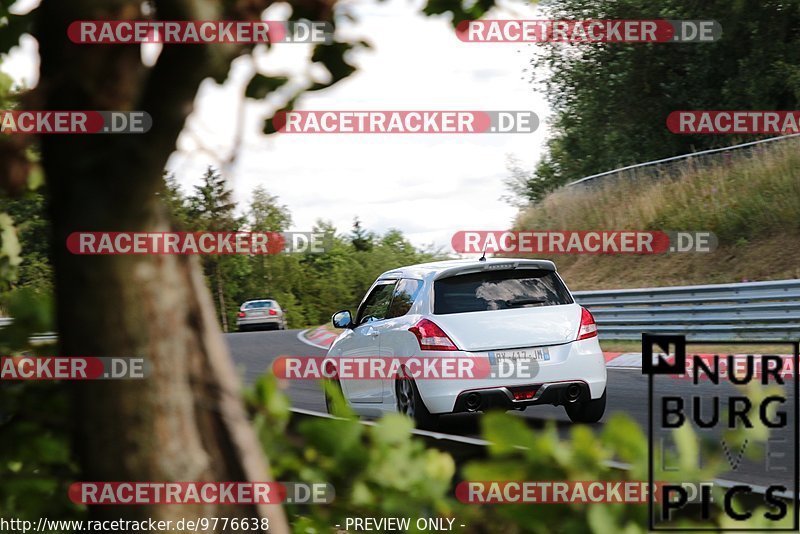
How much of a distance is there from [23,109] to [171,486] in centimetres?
111

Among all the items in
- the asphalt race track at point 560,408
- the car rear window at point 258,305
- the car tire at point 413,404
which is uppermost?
the car rear window at point 258,305

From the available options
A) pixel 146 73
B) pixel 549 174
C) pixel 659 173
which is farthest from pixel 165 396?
pixel 549 174

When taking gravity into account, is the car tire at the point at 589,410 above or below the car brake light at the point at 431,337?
below

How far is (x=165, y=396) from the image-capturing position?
2.34m

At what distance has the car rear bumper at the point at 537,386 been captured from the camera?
30.3ft

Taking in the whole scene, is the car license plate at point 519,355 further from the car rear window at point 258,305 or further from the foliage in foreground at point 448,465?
the car rear window at point 258,305

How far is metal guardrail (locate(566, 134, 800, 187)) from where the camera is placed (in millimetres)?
27172

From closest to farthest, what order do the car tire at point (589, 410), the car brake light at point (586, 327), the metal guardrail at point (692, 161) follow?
the car brake light at point (586, 327) < the car tire at point (589, 410) < the metal guardrail at point (692, 161)

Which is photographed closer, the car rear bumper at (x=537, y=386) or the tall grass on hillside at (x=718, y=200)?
the car rear bumper at (x=537, y=386)

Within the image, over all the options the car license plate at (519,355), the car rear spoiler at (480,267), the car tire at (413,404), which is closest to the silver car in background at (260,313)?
the car tire at (413,404)

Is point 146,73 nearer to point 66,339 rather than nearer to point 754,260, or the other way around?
point 66,339

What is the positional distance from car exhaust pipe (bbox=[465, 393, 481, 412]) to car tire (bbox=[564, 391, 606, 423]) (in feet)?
3.91

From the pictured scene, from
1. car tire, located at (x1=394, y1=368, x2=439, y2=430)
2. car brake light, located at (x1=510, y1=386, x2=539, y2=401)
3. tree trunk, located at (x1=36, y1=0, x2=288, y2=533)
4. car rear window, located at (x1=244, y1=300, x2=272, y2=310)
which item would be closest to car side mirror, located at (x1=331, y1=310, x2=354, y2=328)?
car tire, located at (x1=394, y1=368, x2=439, y2=430)

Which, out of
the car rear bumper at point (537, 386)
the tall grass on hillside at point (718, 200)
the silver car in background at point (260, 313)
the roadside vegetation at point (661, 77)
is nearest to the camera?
the car rear bumper at point (537, 386)
